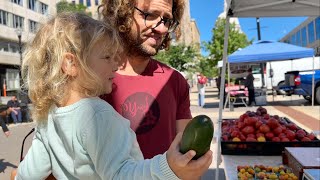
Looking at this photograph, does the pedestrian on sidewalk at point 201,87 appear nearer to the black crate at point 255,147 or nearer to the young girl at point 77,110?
the black crate at point 255,147

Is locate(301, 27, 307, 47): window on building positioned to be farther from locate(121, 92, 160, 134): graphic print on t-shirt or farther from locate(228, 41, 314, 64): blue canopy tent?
locate(121, 92, 160, 134): graphic print on t-shirt

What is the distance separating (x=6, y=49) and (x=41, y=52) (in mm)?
41549

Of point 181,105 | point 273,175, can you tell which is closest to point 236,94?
point 273,175

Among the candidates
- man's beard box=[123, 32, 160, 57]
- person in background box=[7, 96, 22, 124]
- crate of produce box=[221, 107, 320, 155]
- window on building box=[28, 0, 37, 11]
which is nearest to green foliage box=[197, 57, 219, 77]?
person in background box=[7, 96, 22, 124]

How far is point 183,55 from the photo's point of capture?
118ft

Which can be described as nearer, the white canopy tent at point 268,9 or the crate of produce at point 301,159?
the crate of produce at point 301,159

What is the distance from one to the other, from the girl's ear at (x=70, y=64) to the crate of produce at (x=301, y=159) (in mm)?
2139

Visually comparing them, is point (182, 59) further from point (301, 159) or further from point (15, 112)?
point (301, 159)

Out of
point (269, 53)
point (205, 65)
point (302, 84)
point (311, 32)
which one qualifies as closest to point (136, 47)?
point (269, 53)

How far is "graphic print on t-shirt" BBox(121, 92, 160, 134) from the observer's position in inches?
65.8

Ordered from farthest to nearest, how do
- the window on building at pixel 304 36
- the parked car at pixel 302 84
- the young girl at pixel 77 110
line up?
the window on building at pixel 304 36 < the parked car at pixel 302 84 < the young girl at pixel 77 110

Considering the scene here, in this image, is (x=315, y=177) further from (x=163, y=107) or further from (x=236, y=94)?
(x=236, y=94)

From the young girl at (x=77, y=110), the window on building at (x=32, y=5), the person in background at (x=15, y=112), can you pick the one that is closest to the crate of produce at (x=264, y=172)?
the young girl at (x=77, y=110)

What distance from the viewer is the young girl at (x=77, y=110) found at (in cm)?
95
